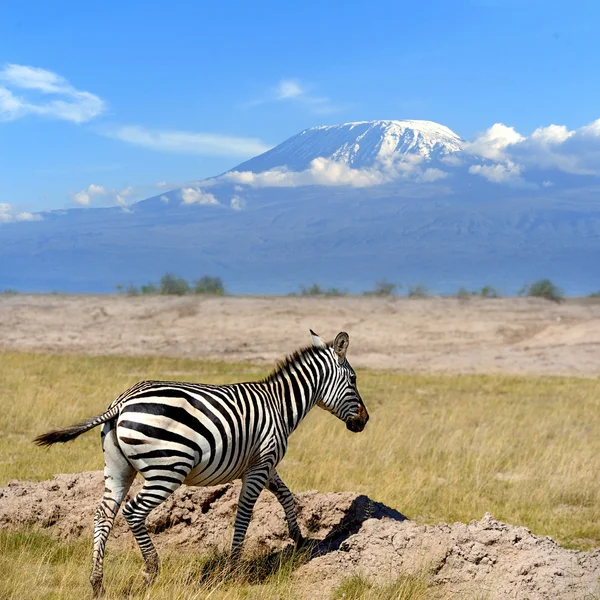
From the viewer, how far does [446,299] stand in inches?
1574

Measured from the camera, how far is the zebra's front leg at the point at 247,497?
6.82m

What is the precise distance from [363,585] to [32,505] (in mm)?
3824

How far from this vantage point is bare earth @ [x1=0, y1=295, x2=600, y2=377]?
29391mm

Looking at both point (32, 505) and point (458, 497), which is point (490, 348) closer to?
point (458, 497)

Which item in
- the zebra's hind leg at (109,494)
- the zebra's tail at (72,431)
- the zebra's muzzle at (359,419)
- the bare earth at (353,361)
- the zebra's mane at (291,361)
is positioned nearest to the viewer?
the zebra's hind leg at (109,494)

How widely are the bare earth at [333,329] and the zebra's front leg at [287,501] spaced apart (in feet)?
65.4

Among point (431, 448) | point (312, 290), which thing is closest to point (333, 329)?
point (312, 290)

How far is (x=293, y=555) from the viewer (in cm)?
711

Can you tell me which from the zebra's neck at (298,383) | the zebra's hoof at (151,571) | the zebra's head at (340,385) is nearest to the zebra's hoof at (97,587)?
the zebra's hoof at (151,571)

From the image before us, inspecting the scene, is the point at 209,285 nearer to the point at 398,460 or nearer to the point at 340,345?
the point at 398,460

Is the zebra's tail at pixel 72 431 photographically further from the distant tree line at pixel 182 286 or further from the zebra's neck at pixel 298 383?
the distant tree line at pixel 182 286

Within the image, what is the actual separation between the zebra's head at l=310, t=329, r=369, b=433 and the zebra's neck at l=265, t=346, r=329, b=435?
6cm

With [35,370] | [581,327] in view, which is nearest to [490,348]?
[581,327]

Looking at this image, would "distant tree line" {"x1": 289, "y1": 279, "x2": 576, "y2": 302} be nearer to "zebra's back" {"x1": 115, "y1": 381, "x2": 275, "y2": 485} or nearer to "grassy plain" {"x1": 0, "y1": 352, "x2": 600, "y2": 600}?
"grassy plain" {"x1": 0, "y1": 352, "x2": 600, "y2": 600}
